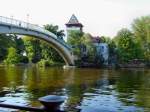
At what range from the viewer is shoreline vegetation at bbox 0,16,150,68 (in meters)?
91.1

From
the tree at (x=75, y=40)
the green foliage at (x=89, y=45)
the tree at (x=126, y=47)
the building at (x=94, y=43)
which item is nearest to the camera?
the green foliage at (x=89, y=45)

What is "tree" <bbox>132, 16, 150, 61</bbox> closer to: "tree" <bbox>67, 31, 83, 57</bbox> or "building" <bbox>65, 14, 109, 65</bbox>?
"building" <bbox>65, 14, 109, 65</bbox>

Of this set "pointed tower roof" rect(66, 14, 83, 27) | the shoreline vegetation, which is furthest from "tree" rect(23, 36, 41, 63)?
"pointed tower roof" rect(66, 14, 83, 27)

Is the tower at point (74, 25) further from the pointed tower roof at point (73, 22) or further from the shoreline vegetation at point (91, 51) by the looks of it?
the shoreline vegetation at point (91, 51)

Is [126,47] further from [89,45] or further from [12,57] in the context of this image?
[12,57]

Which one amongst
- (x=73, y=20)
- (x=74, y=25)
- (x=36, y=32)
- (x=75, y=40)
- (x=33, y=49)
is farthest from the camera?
(x=73, y=20)

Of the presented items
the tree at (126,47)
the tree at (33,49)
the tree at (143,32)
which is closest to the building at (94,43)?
the tree at (126,47)

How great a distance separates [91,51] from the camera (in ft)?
303

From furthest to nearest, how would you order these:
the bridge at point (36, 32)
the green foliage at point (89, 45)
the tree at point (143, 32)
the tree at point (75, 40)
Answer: the tree at point (143, 32) → the tree at point (75, 40) → the green foliage at point (89, 45) → the bridge at point (36, 32)

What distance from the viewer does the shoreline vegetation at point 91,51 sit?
299 ft

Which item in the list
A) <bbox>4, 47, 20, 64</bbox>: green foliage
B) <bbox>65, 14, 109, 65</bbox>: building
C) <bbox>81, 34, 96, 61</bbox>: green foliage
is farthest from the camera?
<bbox>65, 14, 109, 65</bbox>: building

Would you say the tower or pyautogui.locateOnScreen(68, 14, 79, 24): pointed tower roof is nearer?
the tower

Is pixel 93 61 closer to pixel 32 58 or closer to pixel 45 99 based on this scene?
pixel 32 58

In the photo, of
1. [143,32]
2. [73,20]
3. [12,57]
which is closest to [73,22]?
[73,20]
